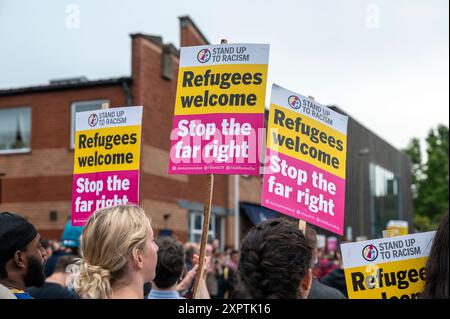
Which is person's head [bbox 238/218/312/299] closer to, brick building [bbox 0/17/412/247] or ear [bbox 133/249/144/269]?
ear [bbox 133/249/144/269]

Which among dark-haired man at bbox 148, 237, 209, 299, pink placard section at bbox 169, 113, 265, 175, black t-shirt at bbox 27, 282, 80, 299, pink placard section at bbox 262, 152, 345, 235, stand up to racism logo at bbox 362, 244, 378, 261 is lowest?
black t-shirt at bbox 27, 282, 80, 299

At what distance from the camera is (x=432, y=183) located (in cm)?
5056

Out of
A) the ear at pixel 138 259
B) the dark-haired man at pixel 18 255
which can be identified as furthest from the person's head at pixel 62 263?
the ear at pixel 138 259

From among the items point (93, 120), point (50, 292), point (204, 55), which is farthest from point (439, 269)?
point (93, 120)

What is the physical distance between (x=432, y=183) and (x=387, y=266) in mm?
49319

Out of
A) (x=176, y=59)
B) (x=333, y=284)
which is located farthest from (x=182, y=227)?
(x=333, y=284)

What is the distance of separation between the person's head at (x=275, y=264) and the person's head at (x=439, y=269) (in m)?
0.44

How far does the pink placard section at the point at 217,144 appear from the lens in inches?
167

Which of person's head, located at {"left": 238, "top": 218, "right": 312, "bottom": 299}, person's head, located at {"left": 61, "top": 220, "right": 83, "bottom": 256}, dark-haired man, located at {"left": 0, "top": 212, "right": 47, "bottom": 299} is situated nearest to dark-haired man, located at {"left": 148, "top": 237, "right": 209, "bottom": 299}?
dark-haired man, located at {"left": 0, "top": 212, "right": 47, "bottom": 299}

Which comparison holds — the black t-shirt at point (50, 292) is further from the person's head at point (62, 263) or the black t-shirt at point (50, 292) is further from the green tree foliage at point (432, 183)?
the green tree foliage at point (432, 183)

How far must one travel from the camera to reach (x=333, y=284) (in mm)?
6383

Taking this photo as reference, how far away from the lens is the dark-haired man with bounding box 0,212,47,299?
121 inches

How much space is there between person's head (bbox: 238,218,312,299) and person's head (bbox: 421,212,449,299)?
1.44ft

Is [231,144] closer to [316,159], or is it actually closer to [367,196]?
[316,159]
